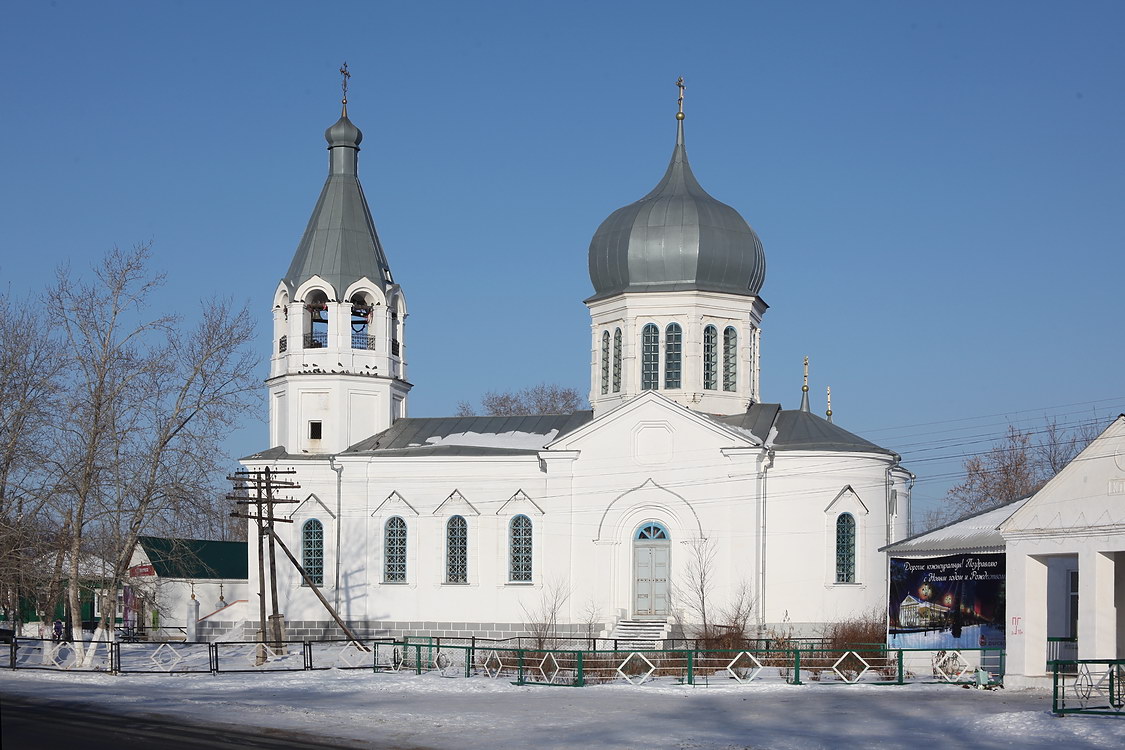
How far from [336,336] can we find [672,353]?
30.9ft

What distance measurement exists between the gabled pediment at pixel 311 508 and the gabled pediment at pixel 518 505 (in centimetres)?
477

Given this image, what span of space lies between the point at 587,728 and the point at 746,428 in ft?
66.8

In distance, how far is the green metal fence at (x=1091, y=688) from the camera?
20.3 m

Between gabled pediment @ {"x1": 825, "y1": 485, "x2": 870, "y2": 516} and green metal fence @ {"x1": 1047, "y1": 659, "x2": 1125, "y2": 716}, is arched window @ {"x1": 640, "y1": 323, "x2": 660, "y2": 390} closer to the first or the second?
gabled pediment @ {"x1": 825, "y1": 485, "x2": 870, "y2": 516}

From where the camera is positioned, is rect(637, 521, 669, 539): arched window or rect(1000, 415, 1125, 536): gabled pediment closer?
rect(1000, 415, 1125, 536): gabled pediment

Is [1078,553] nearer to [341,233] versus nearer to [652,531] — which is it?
[652,531]

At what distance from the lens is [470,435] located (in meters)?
41.6

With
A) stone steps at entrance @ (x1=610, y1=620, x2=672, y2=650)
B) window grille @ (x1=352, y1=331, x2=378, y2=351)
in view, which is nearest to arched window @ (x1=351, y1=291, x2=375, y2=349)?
window grille @ (x1=352, y1=331, x2=378, y2=351)

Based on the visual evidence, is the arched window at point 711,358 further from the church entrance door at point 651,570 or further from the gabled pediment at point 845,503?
the gabled pediment at point 845,503

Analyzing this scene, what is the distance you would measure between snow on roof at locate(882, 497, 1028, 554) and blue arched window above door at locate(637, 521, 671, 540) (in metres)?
7.69

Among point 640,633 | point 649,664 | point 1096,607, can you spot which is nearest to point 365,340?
point 640,633

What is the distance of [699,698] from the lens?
78.7 feet

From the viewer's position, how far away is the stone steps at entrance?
35981 millimetres

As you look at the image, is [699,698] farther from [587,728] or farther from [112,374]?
[112,374]
